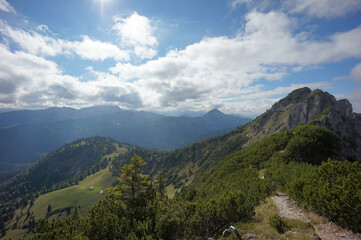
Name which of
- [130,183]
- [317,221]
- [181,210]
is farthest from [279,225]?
[130,183]

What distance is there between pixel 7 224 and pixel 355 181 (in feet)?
1023

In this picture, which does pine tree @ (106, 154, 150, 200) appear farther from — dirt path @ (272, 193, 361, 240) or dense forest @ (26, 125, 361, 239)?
dirt path @ (272, 193, 361, 240)

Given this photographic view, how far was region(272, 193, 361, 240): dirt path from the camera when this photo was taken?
1509 cm

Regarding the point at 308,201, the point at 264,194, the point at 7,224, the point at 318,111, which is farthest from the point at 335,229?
the point at 7,224

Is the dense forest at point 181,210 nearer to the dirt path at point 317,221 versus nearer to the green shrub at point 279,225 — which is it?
the dirt path at point 317,221

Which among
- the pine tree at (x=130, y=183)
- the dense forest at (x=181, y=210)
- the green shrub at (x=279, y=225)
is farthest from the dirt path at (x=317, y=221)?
the pine tree at (x=130, y=183)

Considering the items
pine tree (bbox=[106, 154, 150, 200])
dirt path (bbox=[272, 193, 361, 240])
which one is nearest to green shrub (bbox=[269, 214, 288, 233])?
dirt path (bbox=[272, 193, 361, 240])

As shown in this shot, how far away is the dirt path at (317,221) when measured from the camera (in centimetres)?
1509

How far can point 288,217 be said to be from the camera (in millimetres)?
21266

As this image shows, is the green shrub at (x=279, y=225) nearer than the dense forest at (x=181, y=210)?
No

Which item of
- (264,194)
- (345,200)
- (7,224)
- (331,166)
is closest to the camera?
(345,200)

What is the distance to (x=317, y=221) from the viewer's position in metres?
18.2

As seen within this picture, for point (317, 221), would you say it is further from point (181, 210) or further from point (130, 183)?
point (130, 183)

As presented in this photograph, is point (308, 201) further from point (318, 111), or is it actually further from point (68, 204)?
point (68, 204)
